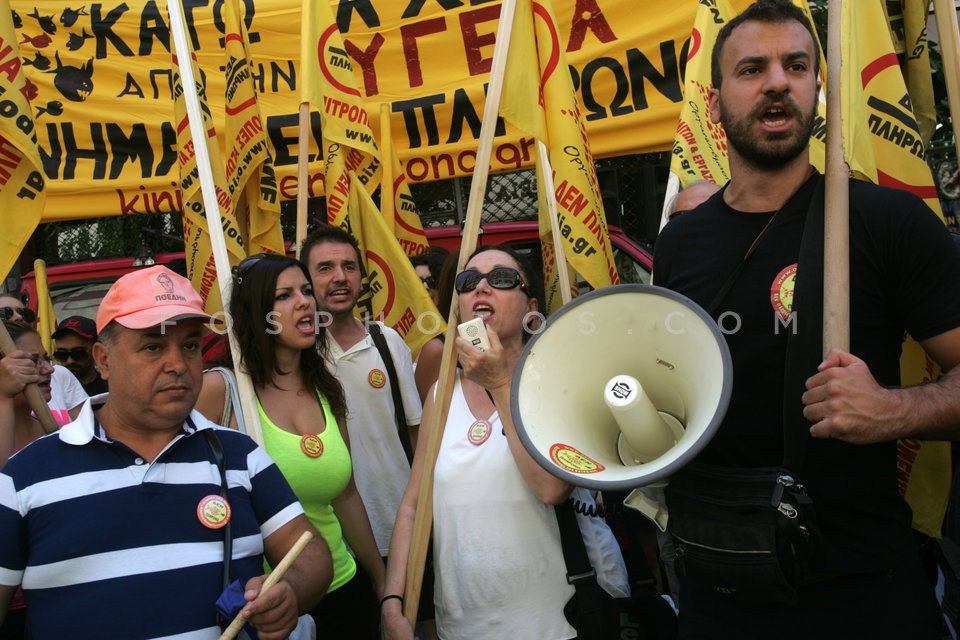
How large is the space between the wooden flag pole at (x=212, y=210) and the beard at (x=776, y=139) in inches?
65.3

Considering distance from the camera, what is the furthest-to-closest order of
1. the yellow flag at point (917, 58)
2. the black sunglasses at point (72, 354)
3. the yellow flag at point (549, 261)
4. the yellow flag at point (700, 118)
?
the black sunglasses at point (72, 354) < the yellow flag at point (549, 261) < the yellow flag at point (700, 118) < the yellow flag at point (917, 58)

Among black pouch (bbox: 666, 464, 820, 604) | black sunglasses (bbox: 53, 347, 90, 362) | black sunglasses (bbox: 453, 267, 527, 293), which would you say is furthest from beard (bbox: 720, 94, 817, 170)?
black sunglasses (bbox: 53, 347, 90, 362)

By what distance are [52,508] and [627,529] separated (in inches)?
86.0

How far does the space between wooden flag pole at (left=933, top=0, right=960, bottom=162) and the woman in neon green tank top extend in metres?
2.06

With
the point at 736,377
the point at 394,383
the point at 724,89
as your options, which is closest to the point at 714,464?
the point at 736,377

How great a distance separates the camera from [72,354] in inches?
179

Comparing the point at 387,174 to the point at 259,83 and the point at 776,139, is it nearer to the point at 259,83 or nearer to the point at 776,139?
the point at 259,83

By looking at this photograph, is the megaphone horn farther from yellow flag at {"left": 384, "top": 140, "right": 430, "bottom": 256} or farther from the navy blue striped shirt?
yellow flag at {"left": 384, "top": 140, "right": 430, "bottom": 256}

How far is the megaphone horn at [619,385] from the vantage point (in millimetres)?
1687

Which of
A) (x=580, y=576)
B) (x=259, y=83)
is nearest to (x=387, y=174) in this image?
(x=259, y=83)

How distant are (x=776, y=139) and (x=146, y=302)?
154 centimetres

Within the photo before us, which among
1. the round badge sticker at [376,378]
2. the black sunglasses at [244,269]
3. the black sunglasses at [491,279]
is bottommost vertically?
the round badge sticker at [376,378]

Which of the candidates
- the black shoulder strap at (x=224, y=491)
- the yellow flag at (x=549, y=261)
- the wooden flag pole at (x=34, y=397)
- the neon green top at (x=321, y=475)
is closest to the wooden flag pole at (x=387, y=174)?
the yellow flag at (x=549, y=261)

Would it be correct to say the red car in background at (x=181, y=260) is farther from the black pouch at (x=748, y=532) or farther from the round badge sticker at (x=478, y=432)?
the black pouch at (x=748, y=532)
